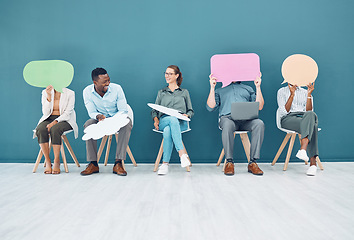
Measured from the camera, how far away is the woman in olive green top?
2.82 meters

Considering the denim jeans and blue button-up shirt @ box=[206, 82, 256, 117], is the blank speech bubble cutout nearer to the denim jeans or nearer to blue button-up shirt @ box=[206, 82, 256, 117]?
blue button-up shirt @ box=[206, 82, 256, 117]

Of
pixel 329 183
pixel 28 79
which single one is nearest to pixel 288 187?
pixel 329 183

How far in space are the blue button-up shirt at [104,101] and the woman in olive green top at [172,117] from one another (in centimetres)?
40

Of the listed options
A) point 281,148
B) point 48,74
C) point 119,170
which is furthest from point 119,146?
point 281,148

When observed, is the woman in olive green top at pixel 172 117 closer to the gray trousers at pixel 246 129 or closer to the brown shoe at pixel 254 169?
the gray trousers at pixel 246 129

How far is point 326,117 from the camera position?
135 inches

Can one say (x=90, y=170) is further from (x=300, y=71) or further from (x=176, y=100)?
(x=300, y=71)

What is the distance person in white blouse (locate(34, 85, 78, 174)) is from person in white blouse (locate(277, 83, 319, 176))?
7.92ft

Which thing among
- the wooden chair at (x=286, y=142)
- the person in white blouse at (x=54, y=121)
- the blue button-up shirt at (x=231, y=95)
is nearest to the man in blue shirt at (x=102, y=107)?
the person in white blouse at (x=54, y=121)

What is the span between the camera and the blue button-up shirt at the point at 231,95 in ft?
10.0

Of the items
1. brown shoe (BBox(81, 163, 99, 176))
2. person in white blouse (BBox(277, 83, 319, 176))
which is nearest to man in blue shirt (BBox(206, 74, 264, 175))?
person in white blouse (BBox(277, 83, 319, 176))

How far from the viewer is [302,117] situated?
283 centimetres
